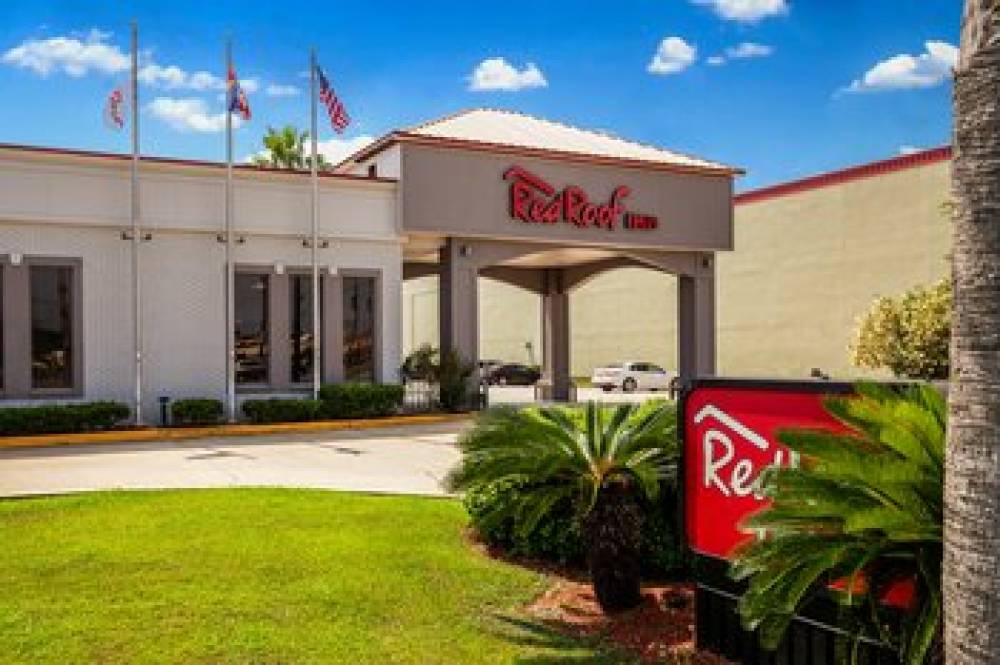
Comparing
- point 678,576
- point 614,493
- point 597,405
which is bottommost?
point 678,576

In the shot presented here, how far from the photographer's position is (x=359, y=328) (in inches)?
948

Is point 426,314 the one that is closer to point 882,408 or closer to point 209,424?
point 209,424

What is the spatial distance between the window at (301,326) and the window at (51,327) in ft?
16.1

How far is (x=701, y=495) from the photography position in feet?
21.1

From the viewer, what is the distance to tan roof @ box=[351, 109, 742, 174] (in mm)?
24859

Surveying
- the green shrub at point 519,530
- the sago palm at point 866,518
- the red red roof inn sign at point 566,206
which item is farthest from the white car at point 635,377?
the sago palm at point 866,518

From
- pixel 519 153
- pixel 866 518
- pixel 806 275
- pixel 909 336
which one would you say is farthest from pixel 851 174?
pixel 866 518

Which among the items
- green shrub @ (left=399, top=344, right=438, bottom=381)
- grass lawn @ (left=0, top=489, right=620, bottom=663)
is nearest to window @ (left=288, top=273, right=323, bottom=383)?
green shrub @ (left=399, top=344, right=438, bottom=381)

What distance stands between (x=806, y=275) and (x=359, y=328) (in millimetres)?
21984

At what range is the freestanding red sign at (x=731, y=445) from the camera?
5637mm

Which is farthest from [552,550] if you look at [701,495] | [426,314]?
[426,314]

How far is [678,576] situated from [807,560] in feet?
12.8

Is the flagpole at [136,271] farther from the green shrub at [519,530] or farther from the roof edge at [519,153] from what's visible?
the green shrub at [519,530]

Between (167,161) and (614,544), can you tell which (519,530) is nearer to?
(614,544)
